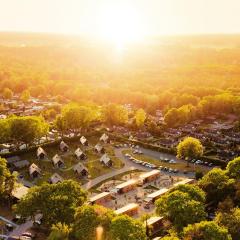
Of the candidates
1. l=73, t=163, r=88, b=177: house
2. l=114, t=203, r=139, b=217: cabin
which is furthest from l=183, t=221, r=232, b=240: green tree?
l=73, t=163, r=88, b=177: house

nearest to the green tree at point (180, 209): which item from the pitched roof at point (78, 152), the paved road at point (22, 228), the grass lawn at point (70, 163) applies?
the paved road at point (22, 228)

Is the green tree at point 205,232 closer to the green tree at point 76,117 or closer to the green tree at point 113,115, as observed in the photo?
the green tree at point 76,117

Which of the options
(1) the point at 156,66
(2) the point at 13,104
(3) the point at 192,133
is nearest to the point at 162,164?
(3) the point at 192,133

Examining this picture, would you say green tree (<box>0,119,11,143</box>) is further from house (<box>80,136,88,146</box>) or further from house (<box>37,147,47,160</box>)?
house (<box>80,136,88,146</box>)

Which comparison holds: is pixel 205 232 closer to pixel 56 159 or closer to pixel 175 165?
pixel 175 165

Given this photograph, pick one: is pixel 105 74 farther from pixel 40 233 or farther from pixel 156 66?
pixel 40 233
